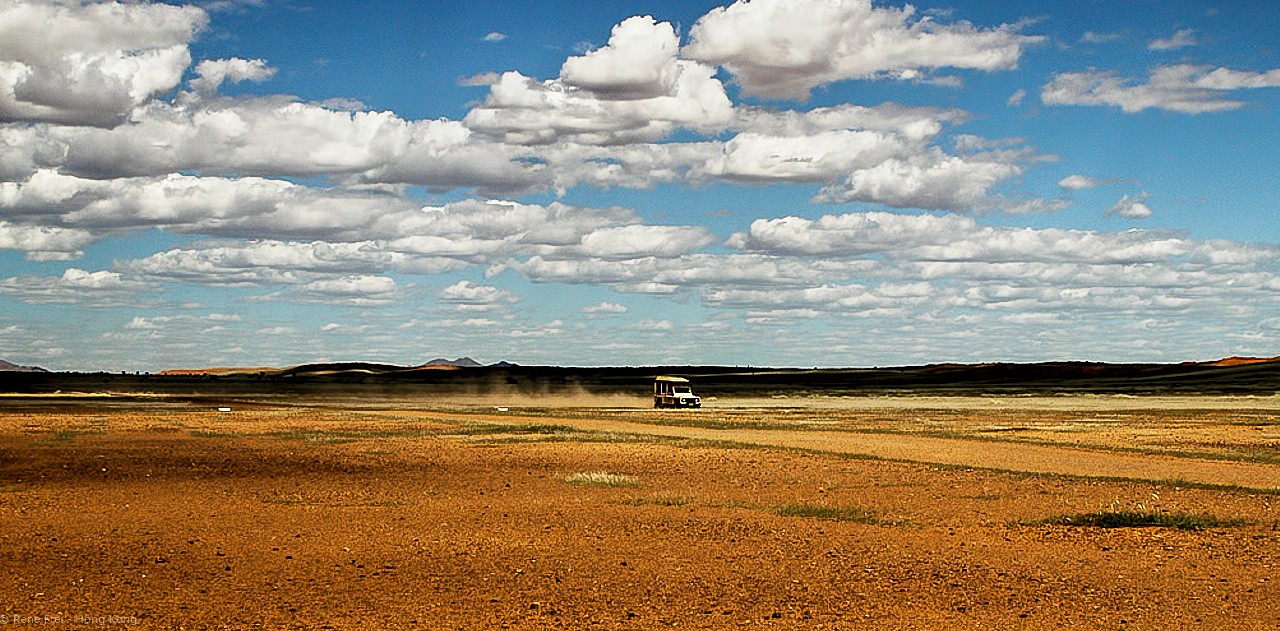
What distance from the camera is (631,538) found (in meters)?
17.4

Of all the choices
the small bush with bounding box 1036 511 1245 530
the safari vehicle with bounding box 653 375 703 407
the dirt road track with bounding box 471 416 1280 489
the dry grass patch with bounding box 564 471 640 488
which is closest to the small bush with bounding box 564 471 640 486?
the dry grass patch with bounding box 564 471 640 488

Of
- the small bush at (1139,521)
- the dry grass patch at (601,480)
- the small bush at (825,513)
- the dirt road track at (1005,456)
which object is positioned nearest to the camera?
the small bush at (1139,521)

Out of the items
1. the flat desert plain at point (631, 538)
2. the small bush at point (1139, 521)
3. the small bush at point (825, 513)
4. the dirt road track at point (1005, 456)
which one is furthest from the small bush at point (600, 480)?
the dirt road track at point (1005, 456)

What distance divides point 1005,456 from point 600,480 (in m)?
15.1

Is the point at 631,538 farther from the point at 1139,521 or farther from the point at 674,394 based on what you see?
the point at 674,394

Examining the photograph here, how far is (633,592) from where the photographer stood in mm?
13516

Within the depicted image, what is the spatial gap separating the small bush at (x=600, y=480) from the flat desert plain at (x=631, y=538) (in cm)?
16

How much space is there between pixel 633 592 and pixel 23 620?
6310 mm

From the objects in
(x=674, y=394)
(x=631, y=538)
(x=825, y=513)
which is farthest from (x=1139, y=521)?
(x=674, y=394)

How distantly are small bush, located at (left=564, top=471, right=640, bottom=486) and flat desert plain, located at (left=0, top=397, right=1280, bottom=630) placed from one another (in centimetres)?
16

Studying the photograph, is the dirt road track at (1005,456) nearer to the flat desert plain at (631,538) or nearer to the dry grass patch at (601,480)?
the flat desert plain at (631,538)

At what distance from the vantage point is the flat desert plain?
12.6 meters

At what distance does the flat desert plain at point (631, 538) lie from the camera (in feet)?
41.2

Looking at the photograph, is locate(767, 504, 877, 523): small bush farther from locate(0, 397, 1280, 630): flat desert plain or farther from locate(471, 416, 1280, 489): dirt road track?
locate(471, 416, 1280, 489): dirt road track
